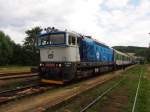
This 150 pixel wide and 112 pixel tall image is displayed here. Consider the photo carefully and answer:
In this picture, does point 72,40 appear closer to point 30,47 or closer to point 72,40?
point 72,40

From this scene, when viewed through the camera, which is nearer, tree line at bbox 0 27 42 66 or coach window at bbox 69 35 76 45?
coach window at bbox 69 35 76 45

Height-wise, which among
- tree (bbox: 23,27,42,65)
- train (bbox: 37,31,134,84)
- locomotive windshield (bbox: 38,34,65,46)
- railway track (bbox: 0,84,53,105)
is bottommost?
railway track (bbox: 0,84,53,105)

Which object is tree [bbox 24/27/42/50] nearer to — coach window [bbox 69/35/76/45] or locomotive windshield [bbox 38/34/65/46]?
locomotive windshield [bbox 38/34/65/46]

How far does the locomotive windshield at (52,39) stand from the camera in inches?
739

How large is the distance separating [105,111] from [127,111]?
96 cm

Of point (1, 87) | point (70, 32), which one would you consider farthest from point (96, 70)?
point (1, 87)

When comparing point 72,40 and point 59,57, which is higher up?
point 72,40

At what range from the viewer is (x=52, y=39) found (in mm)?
19188

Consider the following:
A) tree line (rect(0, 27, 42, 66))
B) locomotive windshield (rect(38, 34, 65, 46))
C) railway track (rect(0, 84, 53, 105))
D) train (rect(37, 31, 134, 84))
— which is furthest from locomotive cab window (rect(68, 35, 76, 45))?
tree line (rect(0, 27, 42, 66))

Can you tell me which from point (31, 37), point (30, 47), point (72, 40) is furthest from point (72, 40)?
point (31, 37)

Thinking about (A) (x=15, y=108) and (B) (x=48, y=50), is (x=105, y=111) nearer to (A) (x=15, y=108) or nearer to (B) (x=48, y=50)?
(A) (x=15, y=108)

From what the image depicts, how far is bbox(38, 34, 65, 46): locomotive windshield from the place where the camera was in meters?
18.8

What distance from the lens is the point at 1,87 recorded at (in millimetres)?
16922

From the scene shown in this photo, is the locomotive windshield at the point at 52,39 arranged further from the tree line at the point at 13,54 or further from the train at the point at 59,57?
the tree line at the point at 13,54
